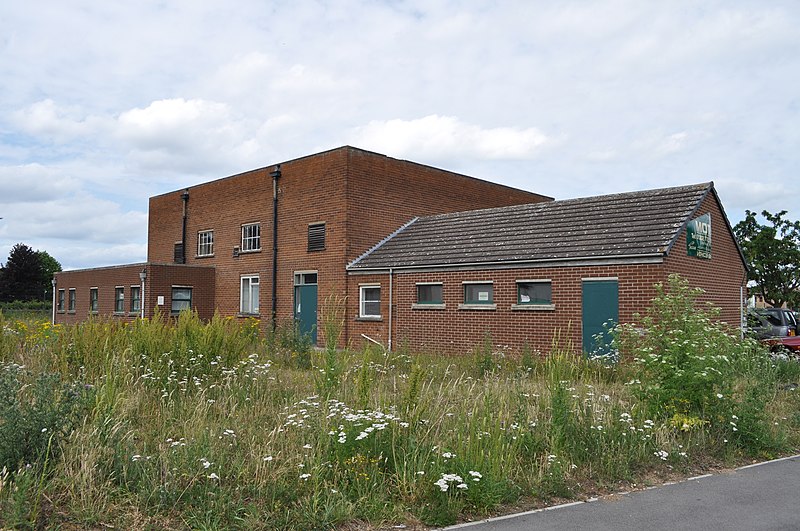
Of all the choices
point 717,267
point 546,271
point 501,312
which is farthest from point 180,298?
point 717,267


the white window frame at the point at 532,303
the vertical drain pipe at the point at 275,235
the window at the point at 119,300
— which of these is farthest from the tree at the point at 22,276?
the white window frame at the point at 532,303

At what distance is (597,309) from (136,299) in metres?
20.8

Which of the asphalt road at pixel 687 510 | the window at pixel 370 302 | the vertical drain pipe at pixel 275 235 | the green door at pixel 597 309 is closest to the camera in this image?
the asphalt road at pixel 687 510

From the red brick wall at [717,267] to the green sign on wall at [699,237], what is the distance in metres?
0.15

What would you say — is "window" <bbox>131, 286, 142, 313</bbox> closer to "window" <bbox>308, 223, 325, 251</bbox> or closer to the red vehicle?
"window" <bbox>308, 223, 325, 251</bbox>

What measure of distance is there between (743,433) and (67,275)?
35530mm

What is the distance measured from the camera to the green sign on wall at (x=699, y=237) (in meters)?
18.3

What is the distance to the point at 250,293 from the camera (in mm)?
29422

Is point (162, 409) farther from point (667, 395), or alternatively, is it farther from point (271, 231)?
point (271, 231)

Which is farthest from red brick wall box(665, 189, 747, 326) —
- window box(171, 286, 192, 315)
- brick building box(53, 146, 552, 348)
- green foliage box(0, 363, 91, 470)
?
window box(171, 286, 192, 315)

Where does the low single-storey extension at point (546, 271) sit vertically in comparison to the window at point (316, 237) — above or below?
below

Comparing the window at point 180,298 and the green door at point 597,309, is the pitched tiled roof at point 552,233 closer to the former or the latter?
the green door at point 597,309

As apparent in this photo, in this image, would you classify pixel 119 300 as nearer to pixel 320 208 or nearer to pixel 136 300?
pixel 136 300

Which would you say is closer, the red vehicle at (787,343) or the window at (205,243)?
A: the red vehicle at (787,343)
